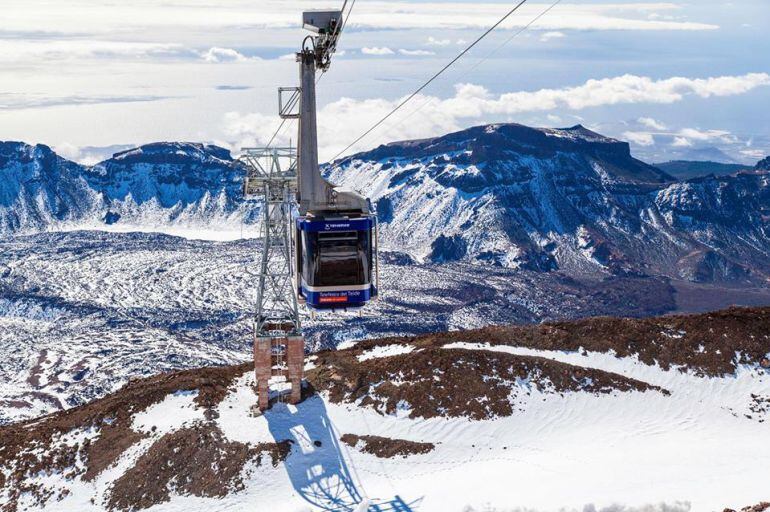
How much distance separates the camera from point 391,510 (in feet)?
151

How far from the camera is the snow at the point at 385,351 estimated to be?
217 feet

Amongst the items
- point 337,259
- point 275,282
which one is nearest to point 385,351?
point 275,282

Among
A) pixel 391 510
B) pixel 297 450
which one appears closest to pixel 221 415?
pixel 297 450

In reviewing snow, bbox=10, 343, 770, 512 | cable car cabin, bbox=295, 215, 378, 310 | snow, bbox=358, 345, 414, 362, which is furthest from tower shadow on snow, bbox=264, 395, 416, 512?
cable car cabin, bbox=295, 215, 378, 310

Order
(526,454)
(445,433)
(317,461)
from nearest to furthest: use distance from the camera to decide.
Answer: (317,461)
(526,454)
(445,433)

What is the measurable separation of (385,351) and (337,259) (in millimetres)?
23748

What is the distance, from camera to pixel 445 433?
5456cm

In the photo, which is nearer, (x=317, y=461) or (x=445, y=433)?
(x=317, y=461)

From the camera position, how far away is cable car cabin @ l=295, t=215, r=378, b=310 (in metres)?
44.8

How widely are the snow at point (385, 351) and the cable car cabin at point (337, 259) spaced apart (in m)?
20.4

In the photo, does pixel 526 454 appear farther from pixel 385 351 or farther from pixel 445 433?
pixel 385 351

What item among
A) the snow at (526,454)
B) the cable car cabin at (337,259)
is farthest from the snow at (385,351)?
the cable car cabin at (337,259)

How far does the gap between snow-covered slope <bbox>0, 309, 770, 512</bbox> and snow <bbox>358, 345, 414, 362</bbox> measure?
0.27 metres

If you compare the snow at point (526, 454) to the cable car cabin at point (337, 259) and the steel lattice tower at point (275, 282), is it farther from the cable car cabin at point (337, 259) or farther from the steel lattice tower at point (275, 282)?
the cable car cabin at point (337, 259)
